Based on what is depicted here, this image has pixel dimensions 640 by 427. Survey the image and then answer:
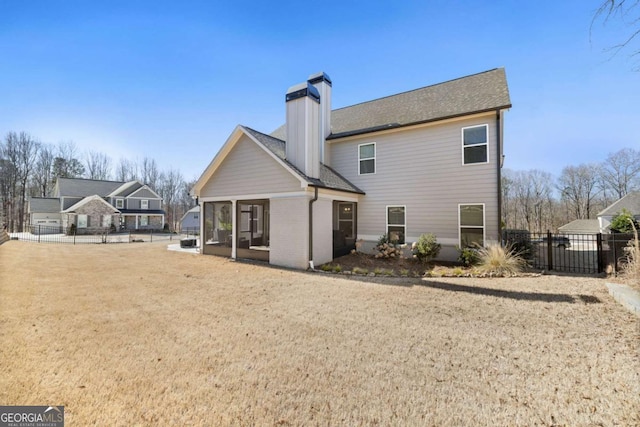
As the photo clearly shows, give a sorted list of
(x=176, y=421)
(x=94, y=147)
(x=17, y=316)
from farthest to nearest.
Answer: (x=94, y=147), (x=17, y=316), (x=176, y=421)

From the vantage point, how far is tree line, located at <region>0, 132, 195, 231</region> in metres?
37.4

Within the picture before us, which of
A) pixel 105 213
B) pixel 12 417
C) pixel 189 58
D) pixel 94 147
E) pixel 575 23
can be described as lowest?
pixel 12 417

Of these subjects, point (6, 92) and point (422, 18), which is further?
point (422, 18)

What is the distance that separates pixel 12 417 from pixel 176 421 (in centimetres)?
162

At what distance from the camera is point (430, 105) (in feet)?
38.5

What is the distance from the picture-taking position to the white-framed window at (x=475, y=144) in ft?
32.5

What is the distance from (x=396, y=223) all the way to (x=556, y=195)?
4915cm

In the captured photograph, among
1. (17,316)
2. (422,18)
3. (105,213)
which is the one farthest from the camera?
(105,213)

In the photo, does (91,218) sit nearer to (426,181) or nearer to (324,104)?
(324,104)

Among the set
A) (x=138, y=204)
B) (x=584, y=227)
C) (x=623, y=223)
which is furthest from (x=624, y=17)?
(x=584, y=227)

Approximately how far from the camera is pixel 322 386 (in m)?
2.80

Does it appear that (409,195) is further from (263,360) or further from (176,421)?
(176,421)

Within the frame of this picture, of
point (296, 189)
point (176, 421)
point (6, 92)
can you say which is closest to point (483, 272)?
point (296, 189)

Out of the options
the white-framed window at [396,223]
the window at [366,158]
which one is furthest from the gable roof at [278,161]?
the white-framed window at [396,223]
